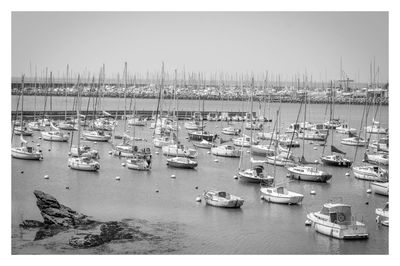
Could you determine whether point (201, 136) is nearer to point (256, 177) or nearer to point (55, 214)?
point (256, 177)

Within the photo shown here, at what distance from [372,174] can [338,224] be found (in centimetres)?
913

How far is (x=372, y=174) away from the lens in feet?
83.1

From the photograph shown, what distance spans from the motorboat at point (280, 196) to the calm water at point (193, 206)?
0.86 ft

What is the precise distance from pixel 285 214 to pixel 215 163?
34.4 feet

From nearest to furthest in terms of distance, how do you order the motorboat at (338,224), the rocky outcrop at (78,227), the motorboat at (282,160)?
the rocky outcrop at (78,227) → the motorboat at (338,224) → the motorboat at (282,160)

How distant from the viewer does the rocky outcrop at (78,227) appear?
1578 cm

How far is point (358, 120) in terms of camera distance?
205 ft

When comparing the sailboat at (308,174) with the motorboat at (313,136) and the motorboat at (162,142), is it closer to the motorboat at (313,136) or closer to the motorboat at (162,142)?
the motorboat at (162,142)

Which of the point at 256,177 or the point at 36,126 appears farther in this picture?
the point at 36,126

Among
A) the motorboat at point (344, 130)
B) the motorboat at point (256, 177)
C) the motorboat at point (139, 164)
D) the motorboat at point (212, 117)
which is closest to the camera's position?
the motorboat at point (256, 177)

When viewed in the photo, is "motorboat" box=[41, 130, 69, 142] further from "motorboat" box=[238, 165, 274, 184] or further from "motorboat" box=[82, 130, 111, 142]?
"motorboat" box=[238, 165, 274, 184]

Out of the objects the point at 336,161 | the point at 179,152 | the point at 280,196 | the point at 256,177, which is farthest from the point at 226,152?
→ the point at 280,196

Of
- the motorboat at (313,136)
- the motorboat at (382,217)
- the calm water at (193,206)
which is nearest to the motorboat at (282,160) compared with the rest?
the calm water at (193,206)
